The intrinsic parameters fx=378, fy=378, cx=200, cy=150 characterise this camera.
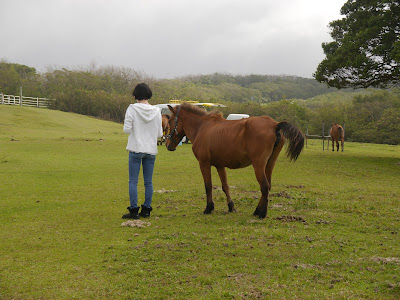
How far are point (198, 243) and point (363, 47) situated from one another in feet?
48.3

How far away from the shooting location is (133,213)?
6.42 m

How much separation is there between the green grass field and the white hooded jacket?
1243 mm

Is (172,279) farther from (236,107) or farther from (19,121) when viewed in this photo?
(236,107)

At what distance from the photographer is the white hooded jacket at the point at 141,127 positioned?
6309 millimetres

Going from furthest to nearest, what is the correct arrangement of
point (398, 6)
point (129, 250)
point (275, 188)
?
1. point (398, 6)
2. point (275, 188)
3. point (129, 250)

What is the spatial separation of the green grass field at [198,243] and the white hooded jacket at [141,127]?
4.08 ft

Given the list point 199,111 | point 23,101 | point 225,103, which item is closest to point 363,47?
point 199,111

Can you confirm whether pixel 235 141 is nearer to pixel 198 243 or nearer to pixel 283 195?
pixel 198 243

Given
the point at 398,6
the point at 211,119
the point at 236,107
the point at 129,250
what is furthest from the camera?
A: the point at 236,107

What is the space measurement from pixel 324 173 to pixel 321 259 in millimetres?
9212

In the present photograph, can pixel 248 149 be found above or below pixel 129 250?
above

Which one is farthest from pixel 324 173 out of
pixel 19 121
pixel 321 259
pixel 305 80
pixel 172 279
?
pixel 305 80

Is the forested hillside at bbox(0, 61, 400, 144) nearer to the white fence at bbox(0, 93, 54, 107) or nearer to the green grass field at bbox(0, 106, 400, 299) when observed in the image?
the white fence at bbox(0, 93, 54, 107)

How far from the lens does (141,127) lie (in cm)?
642
